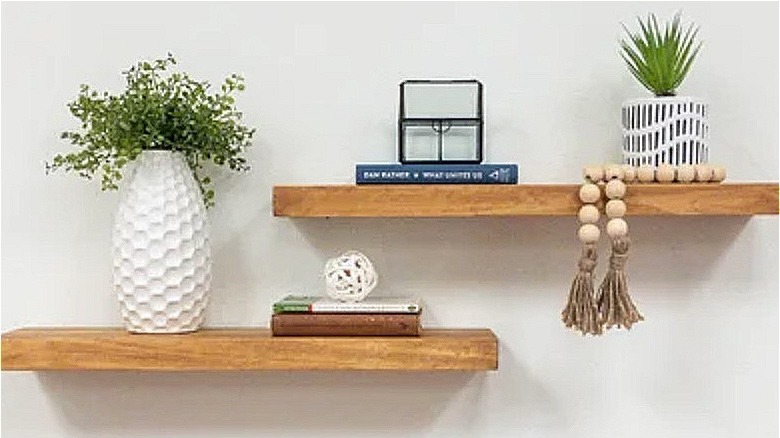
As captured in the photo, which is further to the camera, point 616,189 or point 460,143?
point 460,143

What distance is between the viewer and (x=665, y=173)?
1497mm

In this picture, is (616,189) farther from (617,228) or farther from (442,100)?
(442,100)

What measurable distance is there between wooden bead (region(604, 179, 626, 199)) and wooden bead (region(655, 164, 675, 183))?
6 centimetres

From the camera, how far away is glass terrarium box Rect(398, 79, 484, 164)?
61.9 inches

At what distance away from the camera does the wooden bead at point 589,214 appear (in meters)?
1.48

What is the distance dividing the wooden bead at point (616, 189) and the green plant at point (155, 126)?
53 cm

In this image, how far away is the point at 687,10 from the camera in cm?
165

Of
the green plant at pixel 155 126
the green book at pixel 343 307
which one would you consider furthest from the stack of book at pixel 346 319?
the green plant at pixel 155 126

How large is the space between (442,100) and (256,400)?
0.53m

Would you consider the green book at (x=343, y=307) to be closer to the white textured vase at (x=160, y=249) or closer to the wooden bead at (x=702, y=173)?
the white textured vase at (x=160, y=249)

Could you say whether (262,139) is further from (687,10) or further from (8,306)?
(687,10)

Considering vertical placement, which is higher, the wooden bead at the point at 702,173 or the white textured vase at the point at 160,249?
the wooden bead at the point at 702,173

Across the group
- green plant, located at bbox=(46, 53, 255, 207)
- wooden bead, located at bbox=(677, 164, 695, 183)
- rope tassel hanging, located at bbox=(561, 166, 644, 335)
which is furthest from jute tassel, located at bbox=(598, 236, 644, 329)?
green plant, located at bbox=(46, 53, 255, 207)

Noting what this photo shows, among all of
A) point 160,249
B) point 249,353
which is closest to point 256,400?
point 249,353
